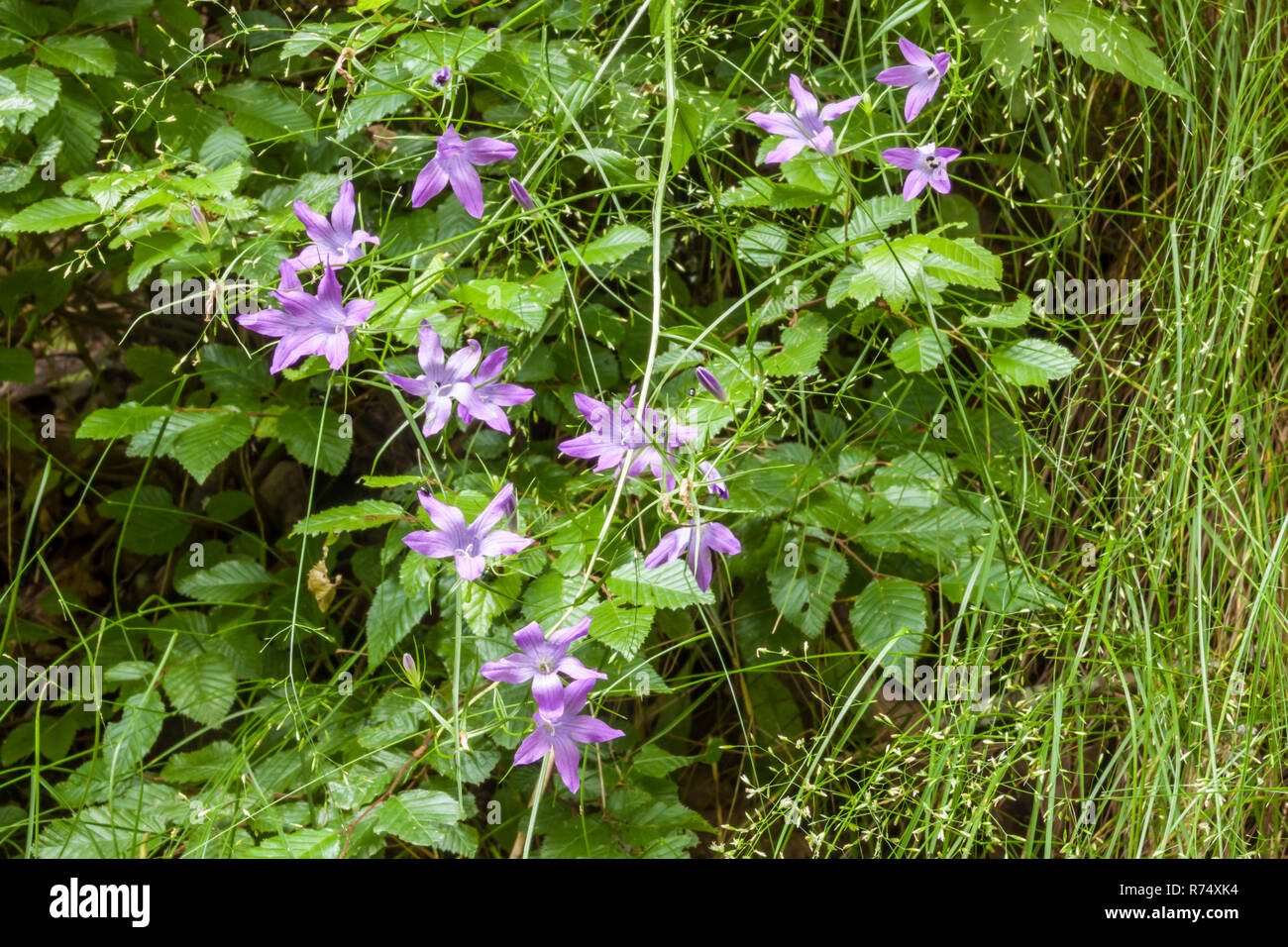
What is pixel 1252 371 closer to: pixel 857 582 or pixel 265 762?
pixel 857 582

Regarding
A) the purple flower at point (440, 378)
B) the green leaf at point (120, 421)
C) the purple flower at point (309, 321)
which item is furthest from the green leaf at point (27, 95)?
the purple flower at point (440, 378)

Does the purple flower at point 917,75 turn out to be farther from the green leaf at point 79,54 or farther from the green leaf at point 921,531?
the green leaf at point 79,54

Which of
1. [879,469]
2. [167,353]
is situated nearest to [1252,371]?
[879,469]

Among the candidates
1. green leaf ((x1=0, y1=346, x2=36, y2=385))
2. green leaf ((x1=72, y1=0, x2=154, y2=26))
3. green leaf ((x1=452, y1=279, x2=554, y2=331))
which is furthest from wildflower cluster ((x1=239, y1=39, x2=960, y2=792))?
green leaf ((x1=0, y1=346, x2=36, y2=385))

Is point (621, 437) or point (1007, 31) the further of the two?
point (1007, 31)

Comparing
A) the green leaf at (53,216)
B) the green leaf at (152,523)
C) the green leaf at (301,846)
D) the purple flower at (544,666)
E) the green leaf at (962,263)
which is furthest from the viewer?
the green leaf at (152,523)

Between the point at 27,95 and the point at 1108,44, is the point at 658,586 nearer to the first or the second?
the point at 1108,44

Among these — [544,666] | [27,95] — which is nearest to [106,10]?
[27,95]

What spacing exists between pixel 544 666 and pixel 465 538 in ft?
0.60

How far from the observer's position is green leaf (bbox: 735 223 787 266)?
1.50m

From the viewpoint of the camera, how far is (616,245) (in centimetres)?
141

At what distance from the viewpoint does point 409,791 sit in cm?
133

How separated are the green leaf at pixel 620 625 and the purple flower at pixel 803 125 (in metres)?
0.59

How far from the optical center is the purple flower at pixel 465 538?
44.3 inches
